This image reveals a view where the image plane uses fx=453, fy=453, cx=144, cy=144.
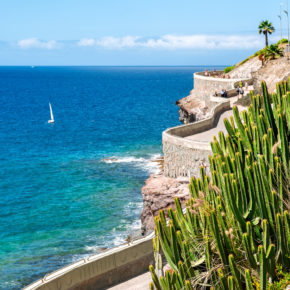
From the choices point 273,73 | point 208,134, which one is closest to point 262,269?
point 208,134

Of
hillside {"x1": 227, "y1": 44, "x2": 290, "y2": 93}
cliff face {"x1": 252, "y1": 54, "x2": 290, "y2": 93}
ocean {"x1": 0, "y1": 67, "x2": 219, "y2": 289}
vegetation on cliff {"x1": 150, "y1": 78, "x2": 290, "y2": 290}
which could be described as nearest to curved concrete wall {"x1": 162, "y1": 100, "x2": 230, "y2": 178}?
ocean {"x1": 0, "y1": 67, "x2": 219, "y2": 289}

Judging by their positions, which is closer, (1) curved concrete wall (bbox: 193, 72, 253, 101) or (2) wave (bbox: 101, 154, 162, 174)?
(2) wave (bbox: 101, 154, 162, 174)

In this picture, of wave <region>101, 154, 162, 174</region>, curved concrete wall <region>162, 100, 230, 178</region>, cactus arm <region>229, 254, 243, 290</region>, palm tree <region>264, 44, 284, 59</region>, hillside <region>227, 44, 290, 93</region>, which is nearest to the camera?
cactus arm <region>229, 254, 243, 290</region>

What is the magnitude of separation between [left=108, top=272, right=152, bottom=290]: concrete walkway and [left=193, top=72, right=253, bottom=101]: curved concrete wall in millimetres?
35043

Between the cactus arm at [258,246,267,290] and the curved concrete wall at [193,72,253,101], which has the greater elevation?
the curved concrete wall at [193,72,253,101]

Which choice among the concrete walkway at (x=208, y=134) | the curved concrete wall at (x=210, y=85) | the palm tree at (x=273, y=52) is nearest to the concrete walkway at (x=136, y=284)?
the concrete walkway at (x=208, y=134)

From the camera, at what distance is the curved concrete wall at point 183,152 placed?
2592 centimetres

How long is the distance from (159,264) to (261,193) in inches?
137

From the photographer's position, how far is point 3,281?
1001 inches

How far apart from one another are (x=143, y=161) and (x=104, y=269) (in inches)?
1365

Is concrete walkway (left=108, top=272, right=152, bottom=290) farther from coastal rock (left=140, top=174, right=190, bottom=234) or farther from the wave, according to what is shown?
the wave

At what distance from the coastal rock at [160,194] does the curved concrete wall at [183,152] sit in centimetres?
63

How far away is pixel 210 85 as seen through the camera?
50562 mm

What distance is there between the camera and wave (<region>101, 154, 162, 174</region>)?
45.7 m
